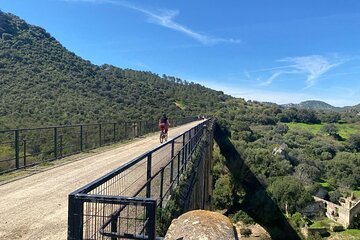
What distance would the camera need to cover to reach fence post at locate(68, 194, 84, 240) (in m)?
2.98

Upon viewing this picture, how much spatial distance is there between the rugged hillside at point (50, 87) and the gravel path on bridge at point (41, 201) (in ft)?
Result: 57.8

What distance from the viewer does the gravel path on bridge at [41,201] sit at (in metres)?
6.21

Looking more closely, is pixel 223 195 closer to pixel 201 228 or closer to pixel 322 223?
pixel 322 223

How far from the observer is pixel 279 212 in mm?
37781

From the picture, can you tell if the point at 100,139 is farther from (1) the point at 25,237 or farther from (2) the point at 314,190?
(2) the point at 314,190

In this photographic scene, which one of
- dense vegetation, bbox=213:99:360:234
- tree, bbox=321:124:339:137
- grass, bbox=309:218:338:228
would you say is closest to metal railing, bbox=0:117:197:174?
dense vegetation, bbox=213:99:360:234

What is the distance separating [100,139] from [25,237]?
15.5m

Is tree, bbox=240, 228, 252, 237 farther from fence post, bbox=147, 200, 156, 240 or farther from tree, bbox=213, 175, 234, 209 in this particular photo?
fence post, bbox=147, 200, 156, 240

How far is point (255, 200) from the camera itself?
3838 centimetres

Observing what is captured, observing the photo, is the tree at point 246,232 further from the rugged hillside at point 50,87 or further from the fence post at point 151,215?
the fence post at point 151,215

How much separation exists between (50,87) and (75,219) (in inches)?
2022

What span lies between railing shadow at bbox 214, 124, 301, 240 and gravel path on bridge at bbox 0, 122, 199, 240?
24.9 m

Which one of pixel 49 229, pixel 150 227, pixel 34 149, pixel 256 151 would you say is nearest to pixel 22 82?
pixel 256 151

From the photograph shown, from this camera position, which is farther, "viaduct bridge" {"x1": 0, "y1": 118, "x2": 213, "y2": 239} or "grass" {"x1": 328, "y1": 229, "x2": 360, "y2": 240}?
"grass" {"x1": 328, "y1": 229, "x2": 360, "y2": 240}
